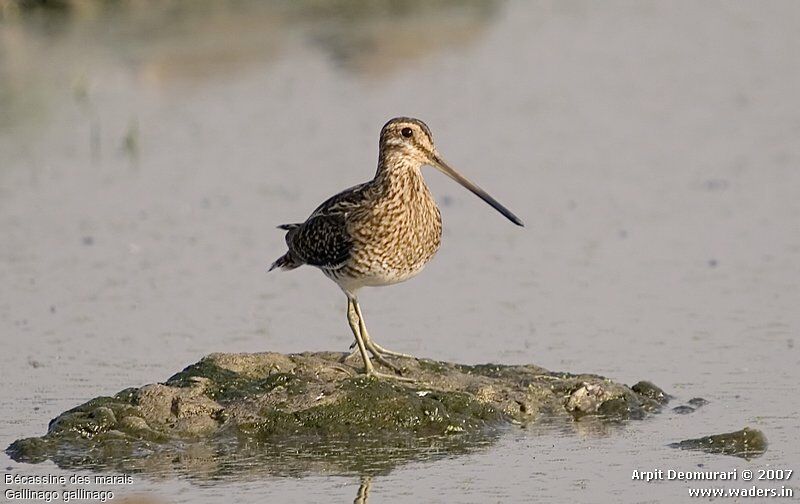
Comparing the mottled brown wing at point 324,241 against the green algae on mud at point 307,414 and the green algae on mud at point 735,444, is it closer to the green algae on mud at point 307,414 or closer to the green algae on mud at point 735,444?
the green algae on mud at point 307,414

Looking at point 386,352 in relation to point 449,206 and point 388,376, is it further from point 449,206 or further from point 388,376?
point 449,206

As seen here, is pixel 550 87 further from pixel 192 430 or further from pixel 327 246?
pixel 192 430

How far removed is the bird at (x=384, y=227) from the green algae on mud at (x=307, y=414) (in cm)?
29

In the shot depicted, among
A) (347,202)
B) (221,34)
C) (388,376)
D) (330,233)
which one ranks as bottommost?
(388,376)

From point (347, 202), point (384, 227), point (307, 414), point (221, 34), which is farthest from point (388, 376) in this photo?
point (221, 34)

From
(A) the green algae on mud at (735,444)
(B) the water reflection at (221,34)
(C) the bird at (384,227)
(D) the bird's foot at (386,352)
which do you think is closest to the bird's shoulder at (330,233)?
(C) the bird at (384,227)

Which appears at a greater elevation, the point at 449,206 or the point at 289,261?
the point at 449,206

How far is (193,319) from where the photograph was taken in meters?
9.62

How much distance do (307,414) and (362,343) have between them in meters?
0.55

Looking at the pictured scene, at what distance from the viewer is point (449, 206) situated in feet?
38.6

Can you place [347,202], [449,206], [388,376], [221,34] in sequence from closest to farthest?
[388,376]
[347,202]
[449,206]
[221,34]

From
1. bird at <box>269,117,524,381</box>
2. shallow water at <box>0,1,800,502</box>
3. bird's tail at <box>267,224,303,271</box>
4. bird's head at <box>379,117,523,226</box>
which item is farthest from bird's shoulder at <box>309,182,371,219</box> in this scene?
shallow water at <box>0,1,800,502</box>

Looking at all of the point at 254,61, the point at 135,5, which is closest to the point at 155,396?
the point at 254,61

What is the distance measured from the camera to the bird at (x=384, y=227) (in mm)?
7914
